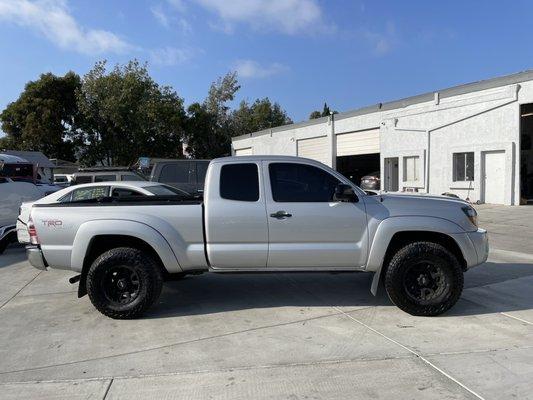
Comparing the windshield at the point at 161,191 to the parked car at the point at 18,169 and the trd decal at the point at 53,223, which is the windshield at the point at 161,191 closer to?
the trd decal at the point at 53,223

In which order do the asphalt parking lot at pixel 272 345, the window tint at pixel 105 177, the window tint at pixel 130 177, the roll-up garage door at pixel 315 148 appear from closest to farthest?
the asphalt parking lot at pixel 272 345, the window tint at pixel 130 177, the window tint at pixel 105 177, the roll-up garage door at pixel 315 148

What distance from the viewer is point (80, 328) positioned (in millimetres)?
6043

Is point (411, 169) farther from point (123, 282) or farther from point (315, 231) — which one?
point (123, 282)

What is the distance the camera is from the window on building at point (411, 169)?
26.8 meters

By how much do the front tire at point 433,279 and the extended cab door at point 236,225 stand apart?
1.56m

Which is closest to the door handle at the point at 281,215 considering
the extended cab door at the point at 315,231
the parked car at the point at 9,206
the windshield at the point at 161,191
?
the extended cab door at the point at 315,231

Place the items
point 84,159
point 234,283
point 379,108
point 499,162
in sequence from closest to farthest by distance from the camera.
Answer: point 234,283 < point 499,162 < point 379,108 < point 84,159

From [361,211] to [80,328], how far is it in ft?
11.6

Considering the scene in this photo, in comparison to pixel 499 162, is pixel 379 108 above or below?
above

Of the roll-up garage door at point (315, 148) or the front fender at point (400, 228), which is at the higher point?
the roll-up garage door at point (315, 148)

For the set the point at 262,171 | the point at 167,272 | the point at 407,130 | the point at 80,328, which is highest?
the point at 407,130

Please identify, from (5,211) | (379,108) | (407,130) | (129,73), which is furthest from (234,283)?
(129,73)

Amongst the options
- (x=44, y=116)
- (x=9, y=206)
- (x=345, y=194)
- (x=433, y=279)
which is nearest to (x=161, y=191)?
(x=9, y=206)

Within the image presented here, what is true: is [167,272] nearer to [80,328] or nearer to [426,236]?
[80,328]
